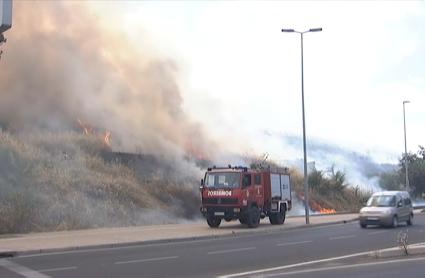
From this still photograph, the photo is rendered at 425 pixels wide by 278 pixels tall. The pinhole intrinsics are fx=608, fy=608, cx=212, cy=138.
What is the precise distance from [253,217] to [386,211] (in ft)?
18.0

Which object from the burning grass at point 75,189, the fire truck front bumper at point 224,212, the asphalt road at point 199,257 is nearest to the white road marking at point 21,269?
the asphalt road at point 199,257

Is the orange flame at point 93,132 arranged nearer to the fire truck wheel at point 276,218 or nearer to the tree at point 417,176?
the fire truck wheel at point 276,218

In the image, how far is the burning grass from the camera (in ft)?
80.9

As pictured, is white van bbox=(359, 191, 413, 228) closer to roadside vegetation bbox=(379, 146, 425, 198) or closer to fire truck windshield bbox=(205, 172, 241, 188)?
fire truck windshield bbox=(205, 172, 241, 188)

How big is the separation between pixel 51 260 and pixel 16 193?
11399 mm

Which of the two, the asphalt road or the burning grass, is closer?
the asphalt road

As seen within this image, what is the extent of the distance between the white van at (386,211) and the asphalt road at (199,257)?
403cm

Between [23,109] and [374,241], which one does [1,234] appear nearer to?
[374,241]

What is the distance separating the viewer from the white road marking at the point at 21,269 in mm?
11773

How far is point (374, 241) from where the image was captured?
61.3 feet

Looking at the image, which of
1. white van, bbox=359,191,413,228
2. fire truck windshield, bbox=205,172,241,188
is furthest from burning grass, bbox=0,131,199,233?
white van, bbox=359,191,413,228

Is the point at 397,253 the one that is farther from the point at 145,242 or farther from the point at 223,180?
the point at 223,180

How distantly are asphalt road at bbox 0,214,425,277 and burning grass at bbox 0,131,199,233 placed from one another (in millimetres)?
7607

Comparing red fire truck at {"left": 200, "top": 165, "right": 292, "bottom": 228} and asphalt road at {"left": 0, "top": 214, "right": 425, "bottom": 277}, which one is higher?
red fire truck at {"left": 200, "top": 165, "right": 292, "bottom": 228}
